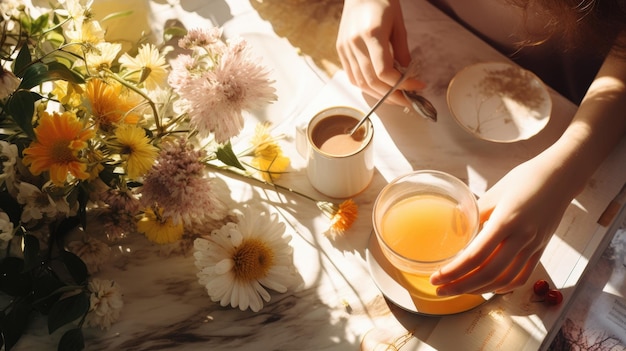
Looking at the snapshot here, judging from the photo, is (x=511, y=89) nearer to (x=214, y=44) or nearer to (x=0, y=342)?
(x=214, y=44)

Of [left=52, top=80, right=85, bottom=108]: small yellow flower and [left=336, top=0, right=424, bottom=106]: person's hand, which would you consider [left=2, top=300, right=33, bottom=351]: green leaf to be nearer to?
[left=52, top=80, right=85, bottom=108]: small yellow flower

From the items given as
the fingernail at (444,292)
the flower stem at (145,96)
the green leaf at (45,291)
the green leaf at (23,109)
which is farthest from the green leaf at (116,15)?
the fingernail at (444,292)

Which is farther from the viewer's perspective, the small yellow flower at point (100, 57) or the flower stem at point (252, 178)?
the flower stem at point (252, 178)

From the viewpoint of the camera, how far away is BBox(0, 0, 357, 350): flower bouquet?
60 centimetres

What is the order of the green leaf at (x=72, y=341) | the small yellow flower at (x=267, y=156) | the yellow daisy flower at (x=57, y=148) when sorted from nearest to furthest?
the yellow daisy flower at (x=57, y=148) < the green leaf at (x=72, y=341) < the small yellow flower at (x=267, y=156)

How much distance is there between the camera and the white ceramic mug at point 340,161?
73 cm

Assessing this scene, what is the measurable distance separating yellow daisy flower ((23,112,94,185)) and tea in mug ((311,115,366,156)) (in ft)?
1.01

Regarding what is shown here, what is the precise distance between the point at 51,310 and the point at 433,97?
0.63 m

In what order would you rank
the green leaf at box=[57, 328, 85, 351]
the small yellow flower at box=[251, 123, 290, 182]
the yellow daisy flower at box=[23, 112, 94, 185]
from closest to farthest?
the yellow daisy flower at box=[23, 112, 94, 185] < the green leaf at box=[57, 328, 85, 351] < the small yellow flower at box=[251, 123, 290, 182]

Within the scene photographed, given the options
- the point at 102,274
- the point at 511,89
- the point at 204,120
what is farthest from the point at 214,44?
the point at 511,89

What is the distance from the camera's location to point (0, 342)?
2.15 ft

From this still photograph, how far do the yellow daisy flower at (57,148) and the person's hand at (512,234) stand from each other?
424mm

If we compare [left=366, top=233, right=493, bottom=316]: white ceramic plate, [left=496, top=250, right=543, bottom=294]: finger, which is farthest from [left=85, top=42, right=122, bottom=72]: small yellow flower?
[left=496, top=250, right=543, bottom=294]: finger

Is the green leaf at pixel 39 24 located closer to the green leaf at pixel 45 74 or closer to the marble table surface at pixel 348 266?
the green leaf at pixel 45 74
